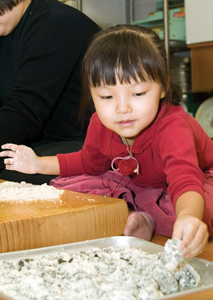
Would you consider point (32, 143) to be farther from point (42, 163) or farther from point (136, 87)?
point (136, 87)

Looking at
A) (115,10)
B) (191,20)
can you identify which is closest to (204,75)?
(191,20)

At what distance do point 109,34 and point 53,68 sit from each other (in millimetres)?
552

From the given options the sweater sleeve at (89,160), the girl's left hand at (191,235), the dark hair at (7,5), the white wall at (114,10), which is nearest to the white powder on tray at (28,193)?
the sweater sleeve at (89,160)

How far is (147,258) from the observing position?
681 millimetres

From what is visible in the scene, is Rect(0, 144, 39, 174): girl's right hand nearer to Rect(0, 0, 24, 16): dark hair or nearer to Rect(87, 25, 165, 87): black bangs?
Rect(87, 25, 165, 87): black bangs

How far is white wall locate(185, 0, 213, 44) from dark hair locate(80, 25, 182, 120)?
5.14ft

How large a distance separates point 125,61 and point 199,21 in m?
1.74

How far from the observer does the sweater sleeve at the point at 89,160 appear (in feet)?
3.77

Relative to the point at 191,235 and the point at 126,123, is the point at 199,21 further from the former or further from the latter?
the point at 191,235

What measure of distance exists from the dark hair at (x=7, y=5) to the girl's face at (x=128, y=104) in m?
0.65

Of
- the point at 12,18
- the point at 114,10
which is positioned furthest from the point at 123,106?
the point at 114,10

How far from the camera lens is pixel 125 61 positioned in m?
0.85

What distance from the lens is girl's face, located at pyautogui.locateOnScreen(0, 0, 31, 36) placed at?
1.42 metres

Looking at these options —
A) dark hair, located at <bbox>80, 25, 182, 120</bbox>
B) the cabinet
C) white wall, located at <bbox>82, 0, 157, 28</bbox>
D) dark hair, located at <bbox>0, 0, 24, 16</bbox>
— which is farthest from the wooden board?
white wall, located at <bbox>82, 0, 157, 28</bbox>
